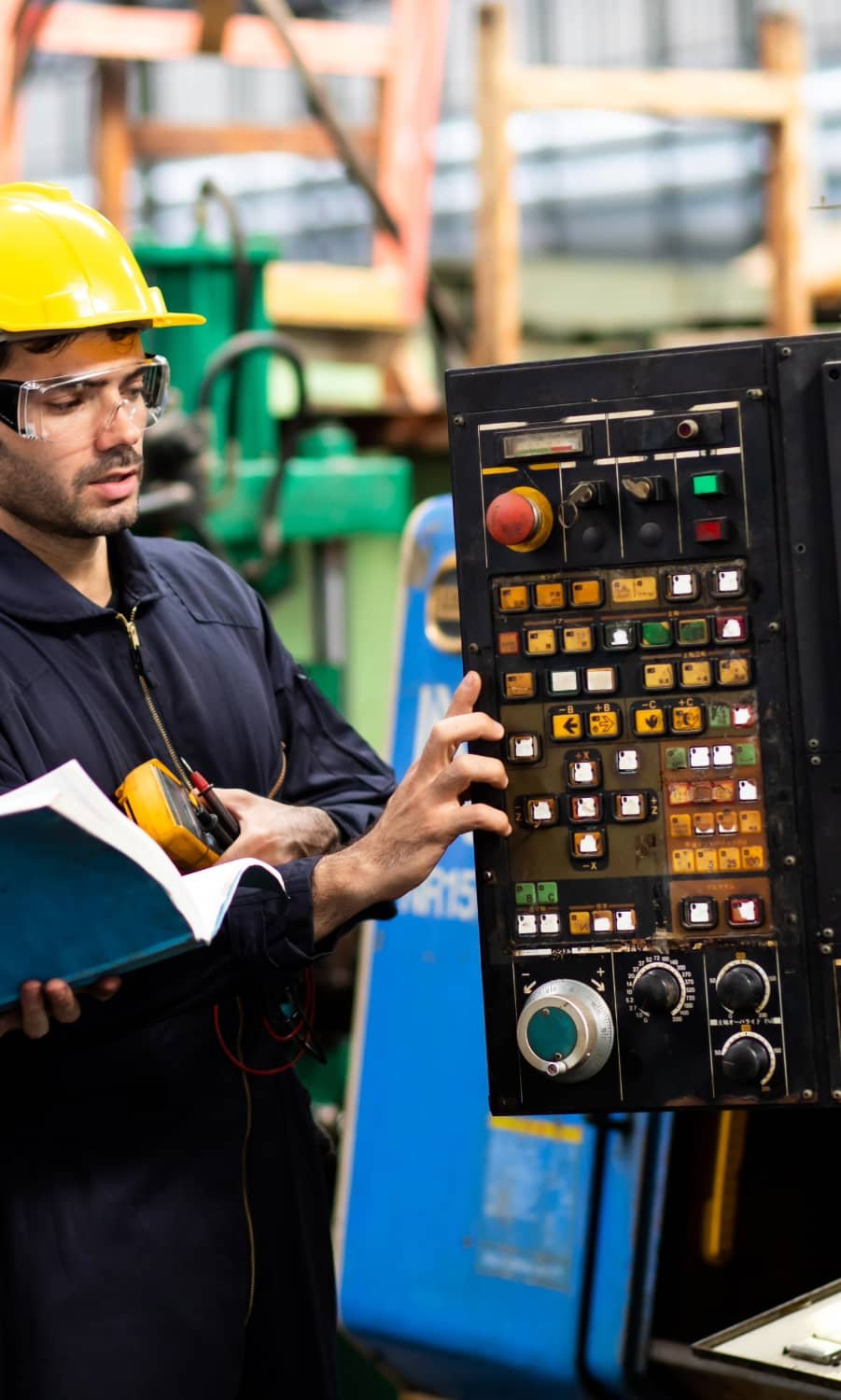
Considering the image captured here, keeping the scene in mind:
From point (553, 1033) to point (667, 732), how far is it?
0.25 metres

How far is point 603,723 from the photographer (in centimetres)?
141

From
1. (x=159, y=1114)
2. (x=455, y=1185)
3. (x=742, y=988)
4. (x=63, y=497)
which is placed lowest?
(x=455, y=1185)

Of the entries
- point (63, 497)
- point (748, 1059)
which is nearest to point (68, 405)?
point (63, 497)

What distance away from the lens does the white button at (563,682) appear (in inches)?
55.6

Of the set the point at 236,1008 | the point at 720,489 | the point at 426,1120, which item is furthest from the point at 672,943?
the point at 426,1120

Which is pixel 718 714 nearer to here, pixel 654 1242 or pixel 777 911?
pixel 777 911

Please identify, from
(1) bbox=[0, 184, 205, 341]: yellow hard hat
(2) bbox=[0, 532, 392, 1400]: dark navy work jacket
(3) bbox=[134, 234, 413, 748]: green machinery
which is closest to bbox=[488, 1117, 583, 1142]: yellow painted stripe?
(2) bbox=[0, 532, 392, 1400]: dark navy work jacket

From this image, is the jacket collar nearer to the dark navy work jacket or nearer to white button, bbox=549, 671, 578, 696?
Result: the dark navy work jacket

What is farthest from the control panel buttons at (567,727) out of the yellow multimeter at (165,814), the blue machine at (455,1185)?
the blue machine at (455,1185)

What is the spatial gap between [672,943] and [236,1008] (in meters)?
0.47

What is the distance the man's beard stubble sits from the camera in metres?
1.64

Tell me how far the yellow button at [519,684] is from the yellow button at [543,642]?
0.06ft

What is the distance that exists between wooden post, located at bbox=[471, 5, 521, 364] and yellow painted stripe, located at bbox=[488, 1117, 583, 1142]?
1.67m

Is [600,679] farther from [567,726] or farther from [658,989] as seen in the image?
[658,989]
